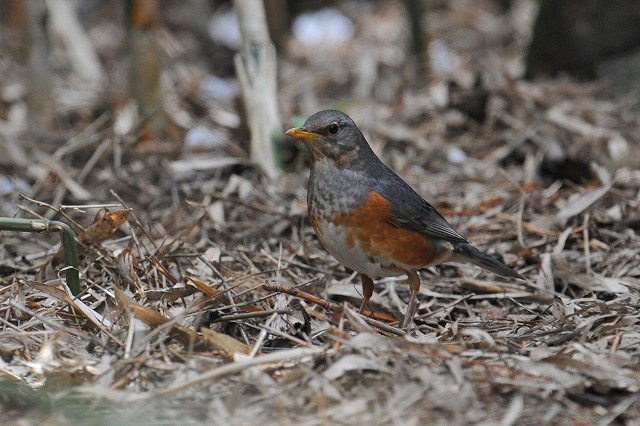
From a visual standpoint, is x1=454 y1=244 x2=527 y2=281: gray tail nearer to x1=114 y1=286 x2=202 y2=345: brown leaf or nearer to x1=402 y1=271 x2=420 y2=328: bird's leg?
x1=402 y1=271 x2=420 y2=328: bird's leg

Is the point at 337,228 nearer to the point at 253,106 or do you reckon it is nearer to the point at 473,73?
the point at 253,106

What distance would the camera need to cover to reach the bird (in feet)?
15.4

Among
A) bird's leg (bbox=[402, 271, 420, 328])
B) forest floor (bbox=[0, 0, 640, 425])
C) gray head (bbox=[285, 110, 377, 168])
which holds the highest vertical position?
gray head (bbox=[285, 110, 377, 168])

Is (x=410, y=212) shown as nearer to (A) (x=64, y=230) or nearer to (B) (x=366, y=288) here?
(B) (x=366, y=288)

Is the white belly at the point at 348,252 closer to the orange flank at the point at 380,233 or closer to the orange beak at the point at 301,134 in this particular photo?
the orange flank at the point at 380,233

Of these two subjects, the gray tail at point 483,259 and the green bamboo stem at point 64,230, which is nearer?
the green bamboo stem at point 64,230

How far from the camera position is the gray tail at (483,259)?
512 centimetres

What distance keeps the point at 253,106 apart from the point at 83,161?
156 centimetres

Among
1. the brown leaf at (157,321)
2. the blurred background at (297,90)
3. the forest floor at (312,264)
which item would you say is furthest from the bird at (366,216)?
the blurred background at (297,90)

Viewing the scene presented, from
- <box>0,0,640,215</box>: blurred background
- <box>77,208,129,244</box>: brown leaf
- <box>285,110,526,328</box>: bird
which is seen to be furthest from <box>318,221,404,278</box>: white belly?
<box>0,0,640,215</box>: blurred background

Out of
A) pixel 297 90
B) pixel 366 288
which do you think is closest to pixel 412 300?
pixel 366 288

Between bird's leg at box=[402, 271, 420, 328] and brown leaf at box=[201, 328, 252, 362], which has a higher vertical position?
brown leaf at box=[201, 328, 252, 362]

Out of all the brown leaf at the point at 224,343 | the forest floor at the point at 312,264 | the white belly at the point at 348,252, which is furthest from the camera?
the white belly at the point at 348,252

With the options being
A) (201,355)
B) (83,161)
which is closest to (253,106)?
(83,161)
